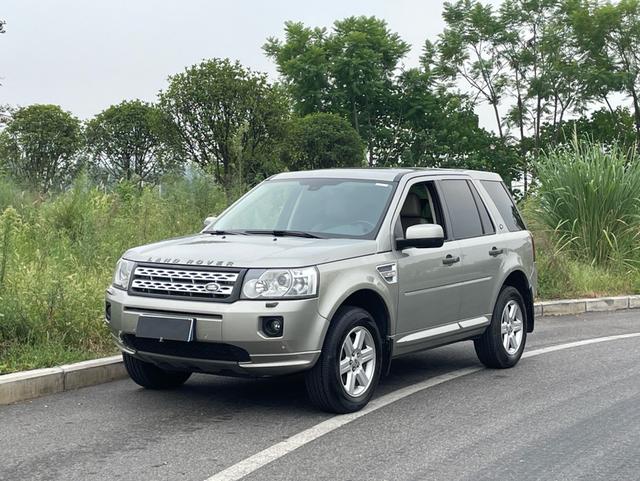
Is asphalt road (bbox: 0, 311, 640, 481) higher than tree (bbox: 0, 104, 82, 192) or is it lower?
lower


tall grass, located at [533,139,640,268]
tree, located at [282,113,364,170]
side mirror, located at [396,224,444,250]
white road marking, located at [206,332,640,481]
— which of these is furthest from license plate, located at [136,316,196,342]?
tree, located at [282,113,364,170]

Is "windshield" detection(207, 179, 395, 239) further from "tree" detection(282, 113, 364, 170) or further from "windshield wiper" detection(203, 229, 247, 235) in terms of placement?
"tree" detection(282, 113, 364, 170)

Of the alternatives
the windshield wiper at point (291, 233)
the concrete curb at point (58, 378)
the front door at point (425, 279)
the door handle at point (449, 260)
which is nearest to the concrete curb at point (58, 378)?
the concrete curb at point (58, 378)

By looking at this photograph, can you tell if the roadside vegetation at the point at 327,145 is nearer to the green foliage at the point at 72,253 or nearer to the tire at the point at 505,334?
the green foliage at the point at 72,253

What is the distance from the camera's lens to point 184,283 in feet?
20.2

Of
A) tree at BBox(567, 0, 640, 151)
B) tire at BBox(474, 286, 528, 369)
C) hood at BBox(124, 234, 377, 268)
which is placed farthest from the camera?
tree at BBox(567, 0, 640, 151)

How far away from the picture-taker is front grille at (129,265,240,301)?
237 inches

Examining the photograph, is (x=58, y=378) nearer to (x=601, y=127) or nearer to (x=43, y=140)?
(x=43, y=140)

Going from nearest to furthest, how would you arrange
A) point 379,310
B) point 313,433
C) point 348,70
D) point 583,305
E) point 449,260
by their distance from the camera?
1. point 313,433
2. point 379,310
3. point 449,260
4. point 583,305
5. point 348,70

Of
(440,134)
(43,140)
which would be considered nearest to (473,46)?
(440,134)

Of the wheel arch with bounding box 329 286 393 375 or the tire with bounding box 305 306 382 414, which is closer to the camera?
the tire with bounding box 305 306 382 414

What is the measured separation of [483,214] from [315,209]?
6.11ft

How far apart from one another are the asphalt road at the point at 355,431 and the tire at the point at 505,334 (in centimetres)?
15

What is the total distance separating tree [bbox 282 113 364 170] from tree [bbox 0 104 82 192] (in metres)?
7.41
